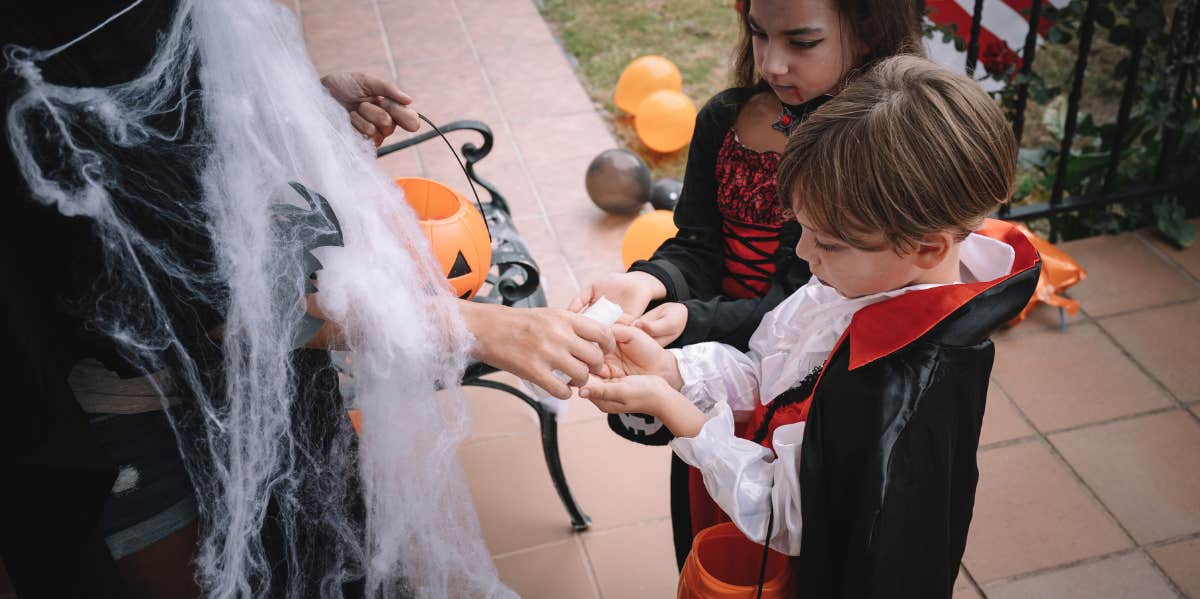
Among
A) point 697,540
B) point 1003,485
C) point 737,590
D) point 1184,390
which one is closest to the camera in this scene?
point 737,590

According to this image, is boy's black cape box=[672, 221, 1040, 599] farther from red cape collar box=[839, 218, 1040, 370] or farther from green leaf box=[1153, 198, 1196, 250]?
green leaf box=[1153, 198, 1196, 250]

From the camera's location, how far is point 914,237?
131cm

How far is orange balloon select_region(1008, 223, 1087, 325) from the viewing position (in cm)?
316

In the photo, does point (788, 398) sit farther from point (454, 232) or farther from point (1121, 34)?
point (1121, 34)

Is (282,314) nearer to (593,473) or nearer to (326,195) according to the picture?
(326,195)

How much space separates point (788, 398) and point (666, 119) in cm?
279

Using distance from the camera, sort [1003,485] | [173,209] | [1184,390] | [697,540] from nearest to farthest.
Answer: [173,209], [697,540], [1003,485], [1184,390]

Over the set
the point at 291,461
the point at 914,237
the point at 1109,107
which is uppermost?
the point at 914,237

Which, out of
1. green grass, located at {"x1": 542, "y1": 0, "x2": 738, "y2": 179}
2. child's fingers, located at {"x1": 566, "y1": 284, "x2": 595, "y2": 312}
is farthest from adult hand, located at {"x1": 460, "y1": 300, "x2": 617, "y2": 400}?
green grass, located at {"x1": 542, "y1": 0, "x2": 738, "y2": 179}

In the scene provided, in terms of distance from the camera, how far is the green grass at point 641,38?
→ 4879 mm

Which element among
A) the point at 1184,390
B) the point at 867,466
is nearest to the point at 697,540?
the point at 867,466

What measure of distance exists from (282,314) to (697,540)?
0.74 m

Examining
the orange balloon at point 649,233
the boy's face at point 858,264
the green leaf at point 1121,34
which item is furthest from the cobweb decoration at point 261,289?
the green leaf at point 1121,34

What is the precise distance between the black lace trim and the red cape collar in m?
0.15
